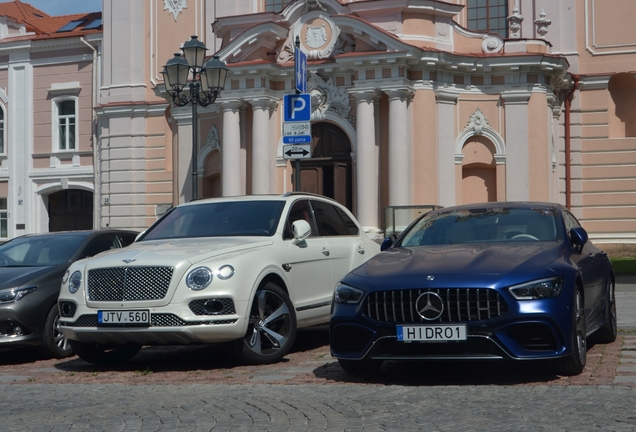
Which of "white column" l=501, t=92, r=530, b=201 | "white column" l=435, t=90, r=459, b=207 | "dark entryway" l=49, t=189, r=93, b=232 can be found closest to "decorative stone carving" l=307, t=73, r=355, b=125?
"white column" l=435, t=90, r=459, b=207

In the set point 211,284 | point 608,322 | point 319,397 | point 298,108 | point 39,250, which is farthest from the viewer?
point 298,108

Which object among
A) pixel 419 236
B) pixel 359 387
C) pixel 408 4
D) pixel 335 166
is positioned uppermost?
pixel 408 4

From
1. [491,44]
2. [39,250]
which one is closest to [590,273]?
[39,250]

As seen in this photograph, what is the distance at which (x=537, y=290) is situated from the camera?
770 cm

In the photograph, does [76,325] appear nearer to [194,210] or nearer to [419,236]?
[194,210]

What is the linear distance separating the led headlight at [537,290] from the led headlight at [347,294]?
1.28m

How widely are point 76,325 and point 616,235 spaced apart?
23906 mm

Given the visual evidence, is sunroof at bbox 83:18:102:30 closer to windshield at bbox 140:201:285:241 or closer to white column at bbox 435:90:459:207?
white column at bbox 435:90:459:207

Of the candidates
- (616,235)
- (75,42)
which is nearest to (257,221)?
(616,235)

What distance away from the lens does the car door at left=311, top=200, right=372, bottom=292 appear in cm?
1134

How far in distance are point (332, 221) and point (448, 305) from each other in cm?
428

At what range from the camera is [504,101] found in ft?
90.4

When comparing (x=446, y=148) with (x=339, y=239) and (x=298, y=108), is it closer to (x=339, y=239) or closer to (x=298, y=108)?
(x=298, y=108)

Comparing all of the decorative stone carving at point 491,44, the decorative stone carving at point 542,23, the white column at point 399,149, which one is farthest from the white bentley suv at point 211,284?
the decorative stone carving at point 542,23
